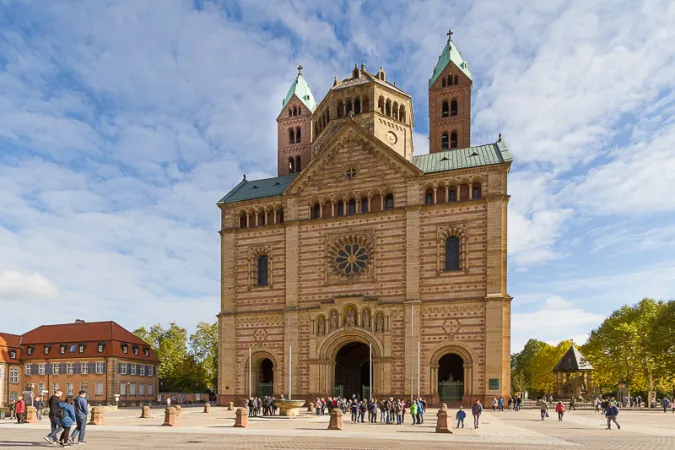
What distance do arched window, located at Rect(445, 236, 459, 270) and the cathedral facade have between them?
18 cm

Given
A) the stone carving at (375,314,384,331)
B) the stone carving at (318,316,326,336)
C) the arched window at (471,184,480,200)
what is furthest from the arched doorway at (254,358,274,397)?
the arched window at (471,184,480,200)

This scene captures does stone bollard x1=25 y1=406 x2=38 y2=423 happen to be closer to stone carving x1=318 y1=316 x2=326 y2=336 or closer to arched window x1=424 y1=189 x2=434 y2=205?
stone carving x1=318 y1=316 x2=326 y2=336

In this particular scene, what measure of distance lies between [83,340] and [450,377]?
43.9 metres

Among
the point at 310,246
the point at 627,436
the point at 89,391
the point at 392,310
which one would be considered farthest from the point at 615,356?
the point at 89,391

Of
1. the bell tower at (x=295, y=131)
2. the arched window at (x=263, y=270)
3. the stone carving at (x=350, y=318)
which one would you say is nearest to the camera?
the stone carving at (x=350, y=318)

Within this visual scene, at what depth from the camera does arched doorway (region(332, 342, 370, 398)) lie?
187ft

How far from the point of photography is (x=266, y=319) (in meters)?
57.2

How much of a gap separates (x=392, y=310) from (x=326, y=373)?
8024 mm

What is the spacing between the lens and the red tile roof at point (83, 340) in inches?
2776

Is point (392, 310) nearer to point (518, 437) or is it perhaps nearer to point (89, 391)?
point (518, 437)

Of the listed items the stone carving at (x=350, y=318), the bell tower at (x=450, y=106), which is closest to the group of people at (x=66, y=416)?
the stone carving at (x=350, y=318)

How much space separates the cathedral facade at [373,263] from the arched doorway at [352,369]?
134mm

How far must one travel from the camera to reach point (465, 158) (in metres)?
54.2

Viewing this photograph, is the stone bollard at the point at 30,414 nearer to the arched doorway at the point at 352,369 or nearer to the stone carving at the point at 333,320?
the stone carving at the point at 333,320
